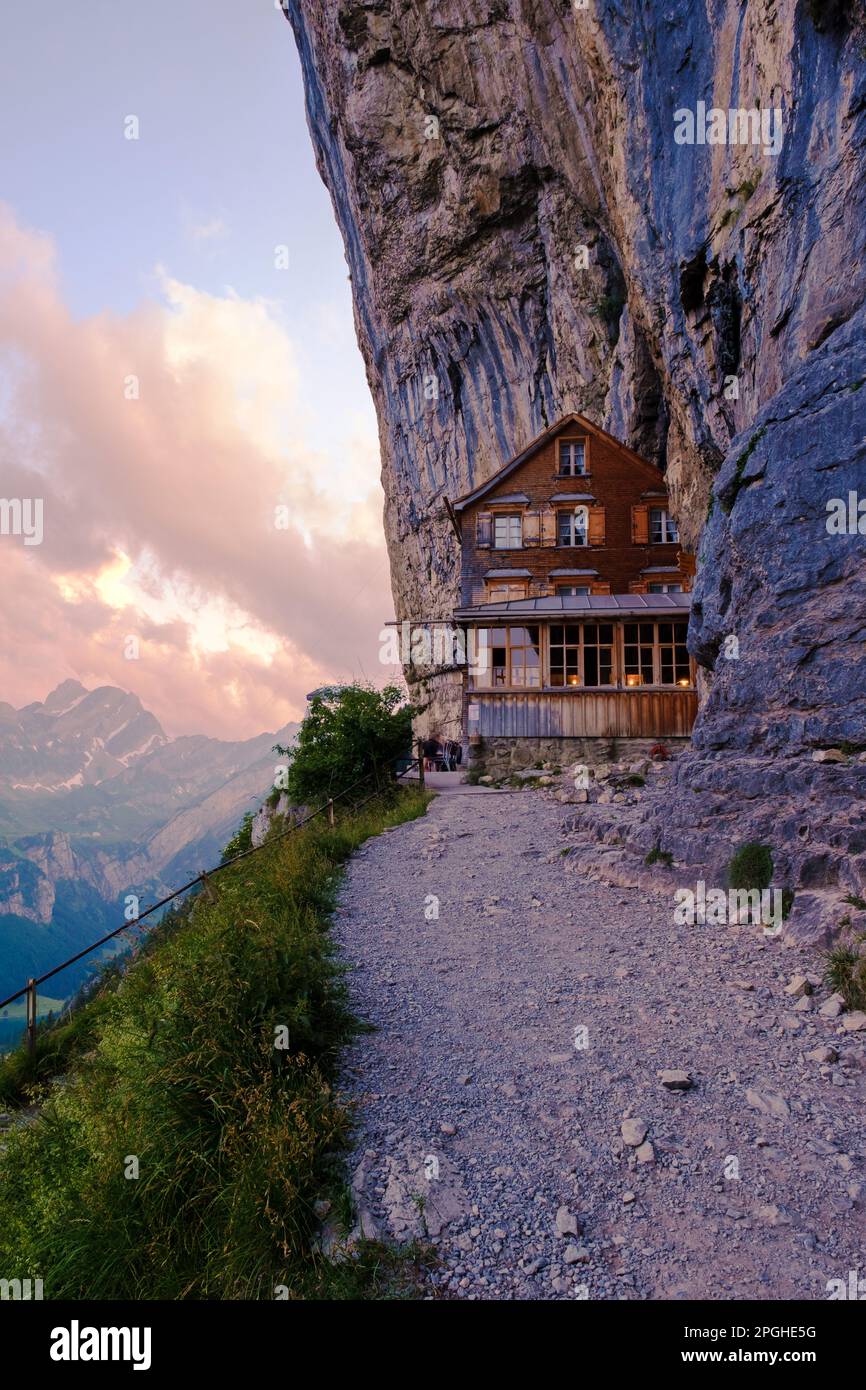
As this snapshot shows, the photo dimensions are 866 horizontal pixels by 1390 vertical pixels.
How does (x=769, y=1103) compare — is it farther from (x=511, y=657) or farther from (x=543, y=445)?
(x=543, y=445)

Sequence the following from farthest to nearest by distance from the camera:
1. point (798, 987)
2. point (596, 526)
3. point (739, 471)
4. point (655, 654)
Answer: point (596, 526) < point (655, 654) < point (739, 471) < point (798, 987)

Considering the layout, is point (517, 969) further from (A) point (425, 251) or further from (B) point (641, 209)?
(A) point (425, 251)

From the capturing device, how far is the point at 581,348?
101ft

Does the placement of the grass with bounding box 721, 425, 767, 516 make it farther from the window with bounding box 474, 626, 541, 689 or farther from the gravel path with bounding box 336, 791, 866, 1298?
the window with bounding box 474, 626, 541, 689

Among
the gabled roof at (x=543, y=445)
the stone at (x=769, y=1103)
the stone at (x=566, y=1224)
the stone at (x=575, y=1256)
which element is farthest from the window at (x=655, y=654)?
the stone at (x=575, y=1256)

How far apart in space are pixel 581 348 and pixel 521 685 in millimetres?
19299

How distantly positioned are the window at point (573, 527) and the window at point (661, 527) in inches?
104

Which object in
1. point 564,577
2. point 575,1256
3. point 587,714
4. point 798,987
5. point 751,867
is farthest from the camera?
point 564,577

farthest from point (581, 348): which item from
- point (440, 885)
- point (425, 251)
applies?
point (440, 885)

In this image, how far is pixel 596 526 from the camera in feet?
84.9

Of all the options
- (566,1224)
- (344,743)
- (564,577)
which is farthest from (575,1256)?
(564,577)

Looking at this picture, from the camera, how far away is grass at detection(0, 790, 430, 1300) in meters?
3.43

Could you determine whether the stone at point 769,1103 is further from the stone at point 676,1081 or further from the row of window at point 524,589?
the row of window at point 524,589

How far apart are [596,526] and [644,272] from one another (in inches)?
351
